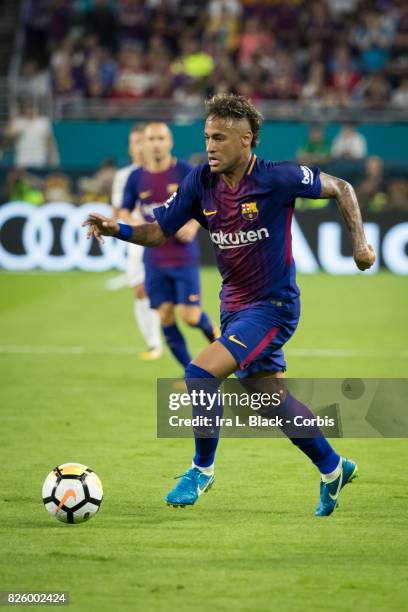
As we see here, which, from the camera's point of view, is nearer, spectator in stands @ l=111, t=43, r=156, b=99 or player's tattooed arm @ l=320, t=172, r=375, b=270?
player's tattooed arm @ l=320, t=172, r=375, b=270

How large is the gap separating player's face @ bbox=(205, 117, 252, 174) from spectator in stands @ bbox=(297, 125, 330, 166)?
47.6ft

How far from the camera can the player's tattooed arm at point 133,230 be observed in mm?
5762

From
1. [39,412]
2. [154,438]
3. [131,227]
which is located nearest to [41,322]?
[39,412]

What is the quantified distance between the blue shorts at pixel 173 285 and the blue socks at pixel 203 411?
12.4 feet

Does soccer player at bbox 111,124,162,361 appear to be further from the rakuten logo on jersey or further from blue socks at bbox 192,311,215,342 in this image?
the rakuten logo on jersey

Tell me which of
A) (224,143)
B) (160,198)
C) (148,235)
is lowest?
(160,198)

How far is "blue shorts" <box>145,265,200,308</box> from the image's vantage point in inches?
384

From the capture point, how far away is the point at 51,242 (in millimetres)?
18812

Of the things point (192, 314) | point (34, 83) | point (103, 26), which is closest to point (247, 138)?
point (192, 314)

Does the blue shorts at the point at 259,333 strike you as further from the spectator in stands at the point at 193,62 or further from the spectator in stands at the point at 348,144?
the spectator in stands at the point at 193,62

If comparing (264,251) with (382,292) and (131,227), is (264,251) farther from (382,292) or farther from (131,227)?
(382,292)

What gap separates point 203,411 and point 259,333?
1.65 feet

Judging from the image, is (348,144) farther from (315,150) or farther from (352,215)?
(352,215)

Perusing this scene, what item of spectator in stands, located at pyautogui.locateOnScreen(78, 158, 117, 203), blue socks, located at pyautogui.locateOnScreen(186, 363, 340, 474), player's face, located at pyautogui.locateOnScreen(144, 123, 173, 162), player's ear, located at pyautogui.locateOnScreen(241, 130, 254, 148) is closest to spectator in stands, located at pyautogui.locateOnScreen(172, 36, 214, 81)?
spectator in stands, located at pyautogui.locateOnScreen(78, 158, 117, 203)
